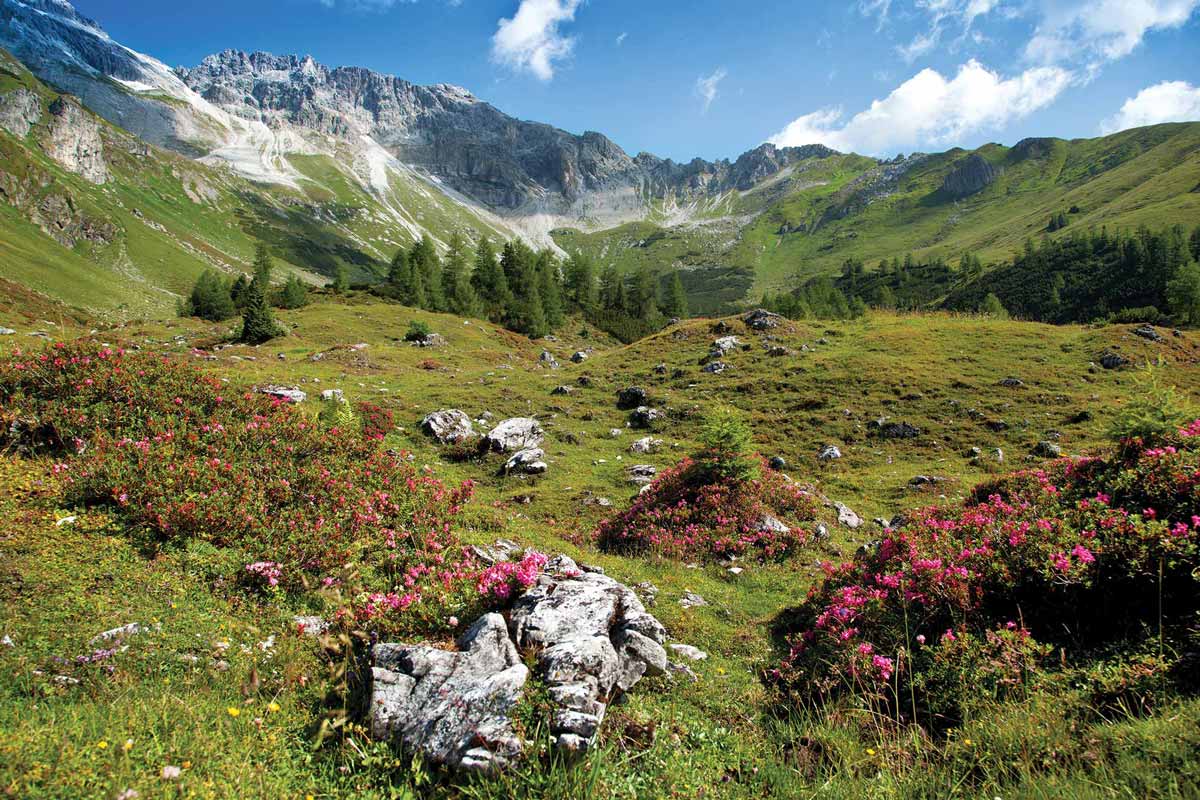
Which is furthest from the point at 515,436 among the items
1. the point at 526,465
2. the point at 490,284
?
the point at 490,284

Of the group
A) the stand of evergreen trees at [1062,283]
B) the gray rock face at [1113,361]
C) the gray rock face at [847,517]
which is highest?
the stand of evergreen trees at [1062,283]

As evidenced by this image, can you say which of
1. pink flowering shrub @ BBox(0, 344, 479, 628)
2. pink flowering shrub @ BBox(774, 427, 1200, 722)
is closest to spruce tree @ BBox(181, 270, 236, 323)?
pink flowering shrub @ BBox(0, 344, 479, 628)

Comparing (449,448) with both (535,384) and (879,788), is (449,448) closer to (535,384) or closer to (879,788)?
(535,384)

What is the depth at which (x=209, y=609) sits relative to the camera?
6508 millimetres

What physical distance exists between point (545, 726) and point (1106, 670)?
5.87 meters

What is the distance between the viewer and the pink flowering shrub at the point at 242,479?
7.68 metres

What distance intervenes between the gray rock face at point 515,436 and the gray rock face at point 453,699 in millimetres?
15439

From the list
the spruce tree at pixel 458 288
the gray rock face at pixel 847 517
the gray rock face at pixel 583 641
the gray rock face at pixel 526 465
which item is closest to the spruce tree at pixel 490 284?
the spruce tree at pixel 458 288

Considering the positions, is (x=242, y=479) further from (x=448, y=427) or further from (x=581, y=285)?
(x=581, y=285)

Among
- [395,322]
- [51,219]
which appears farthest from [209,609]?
[51,219]

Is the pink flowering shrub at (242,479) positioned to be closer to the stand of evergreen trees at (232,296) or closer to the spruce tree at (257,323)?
the spruce tree at (257,323)

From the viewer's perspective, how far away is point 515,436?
22.3 meters

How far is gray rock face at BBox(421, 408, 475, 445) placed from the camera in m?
22.1

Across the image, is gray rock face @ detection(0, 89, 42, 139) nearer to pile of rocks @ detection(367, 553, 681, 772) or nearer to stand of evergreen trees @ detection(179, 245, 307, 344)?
stand of evergreen trees @ detection(179, 245, 307, 344)
